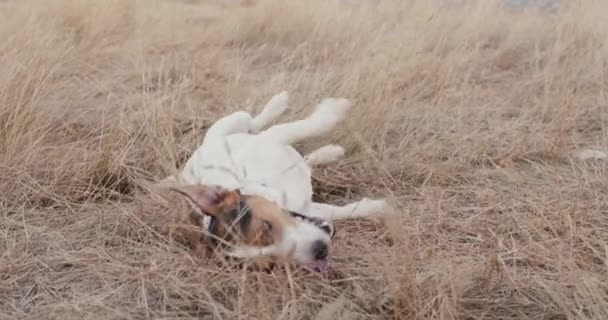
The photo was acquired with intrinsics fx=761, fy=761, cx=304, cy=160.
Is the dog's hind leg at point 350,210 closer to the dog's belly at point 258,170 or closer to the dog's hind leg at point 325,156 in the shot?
the dog's belly at point 258,170

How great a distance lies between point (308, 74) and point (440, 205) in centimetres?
175

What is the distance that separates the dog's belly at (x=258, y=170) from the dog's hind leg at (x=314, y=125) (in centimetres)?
13

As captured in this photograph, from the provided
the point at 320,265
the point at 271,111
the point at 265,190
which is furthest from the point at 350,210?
the point at 271,111

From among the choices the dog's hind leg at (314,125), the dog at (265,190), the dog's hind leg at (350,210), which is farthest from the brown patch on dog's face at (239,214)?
the dog's hind leg at (314,125)

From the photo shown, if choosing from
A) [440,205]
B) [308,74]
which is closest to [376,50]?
[308,74]

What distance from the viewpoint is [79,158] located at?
292 cm

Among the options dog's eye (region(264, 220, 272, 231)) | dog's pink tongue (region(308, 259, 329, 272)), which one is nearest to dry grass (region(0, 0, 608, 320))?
dog's pink tongue (region(308, 259, 329, 272))

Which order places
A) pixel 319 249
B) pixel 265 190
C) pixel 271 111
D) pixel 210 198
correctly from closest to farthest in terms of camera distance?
pixel 319 249 → pixel 210 198 → pixel 265 190 → pixel 271 111

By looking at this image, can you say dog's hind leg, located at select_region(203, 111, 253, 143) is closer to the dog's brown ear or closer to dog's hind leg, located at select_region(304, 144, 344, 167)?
dog's hind leg, located at select_region(304, 144, 344, 167)

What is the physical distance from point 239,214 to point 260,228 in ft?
0.30

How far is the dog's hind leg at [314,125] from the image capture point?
3047 mm

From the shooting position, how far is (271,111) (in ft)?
11.3

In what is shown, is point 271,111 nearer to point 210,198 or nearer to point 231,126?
point 231,126

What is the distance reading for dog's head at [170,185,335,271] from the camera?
201 cm
